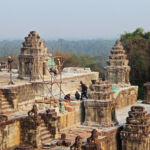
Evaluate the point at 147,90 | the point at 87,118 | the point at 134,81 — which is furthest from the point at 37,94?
the point at 134,81

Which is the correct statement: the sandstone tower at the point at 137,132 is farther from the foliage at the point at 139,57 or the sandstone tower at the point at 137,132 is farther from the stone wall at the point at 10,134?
the foliage at the point at 139,57

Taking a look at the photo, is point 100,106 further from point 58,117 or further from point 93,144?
point 93,144

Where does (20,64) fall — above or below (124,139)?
above

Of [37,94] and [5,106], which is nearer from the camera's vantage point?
[5,106]

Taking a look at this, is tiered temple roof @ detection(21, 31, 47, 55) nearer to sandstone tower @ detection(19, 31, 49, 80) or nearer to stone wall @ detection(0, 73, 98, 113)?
sandstone tower @ detection(19, 31, 49, 80)

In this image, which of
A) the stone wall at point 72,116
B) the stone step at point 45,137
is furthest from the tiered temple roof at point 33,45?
the stone step at point 45,137

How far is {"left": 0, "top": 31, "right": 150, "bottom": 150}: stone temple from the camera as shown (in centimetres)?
1323

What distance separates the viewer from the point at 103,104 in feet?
52.2

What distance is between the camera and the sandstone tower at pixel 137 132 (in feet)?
47.9

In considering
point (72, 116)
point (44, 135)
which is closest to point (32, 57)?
point (72, 116)

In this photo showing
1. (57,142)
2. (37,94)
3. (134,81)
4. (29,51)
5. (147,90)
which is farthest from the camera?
(134,81)

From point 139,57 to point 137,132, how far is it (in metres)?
25.1

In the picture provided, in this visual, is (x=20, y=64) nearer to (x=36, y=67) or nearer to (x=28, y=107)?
(x=36, y=67)

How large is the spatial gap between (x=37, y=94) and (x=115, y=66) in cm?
697
